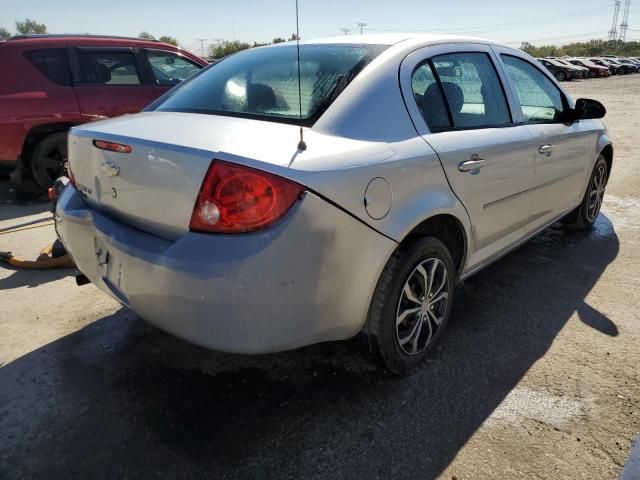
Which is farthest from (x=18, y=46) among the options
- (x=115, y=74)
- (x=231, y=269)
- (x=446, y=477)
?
(x=446, y=477)

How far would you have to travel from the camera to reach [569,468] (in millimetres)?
1999

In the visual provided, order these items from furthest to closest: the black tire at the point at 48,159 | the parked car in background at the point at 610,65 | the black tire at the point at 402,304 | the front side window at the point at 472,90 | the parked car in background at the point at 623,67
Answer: the parked car in background at the point at 623,67, the parked car in background at the point at 610,65, the black tire at the point at 48,159, the front side window at the point at 472,90, the black tire at the point at 402,304

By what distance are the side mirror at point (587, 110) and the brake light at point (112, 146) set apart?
3.25 meters

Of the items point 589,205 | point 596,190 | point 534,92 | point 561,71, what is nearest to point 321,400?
point 534,92

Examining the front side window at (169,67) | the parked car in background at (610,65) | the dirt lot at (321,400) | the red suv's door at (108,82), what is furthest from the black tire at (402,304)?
the parked car in background at (610,65)

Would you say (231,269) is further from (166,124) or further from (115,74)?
(115,74)

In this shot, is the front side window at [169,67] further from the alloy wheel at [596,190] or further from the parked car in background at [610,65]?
the parked car in background at [610,65]

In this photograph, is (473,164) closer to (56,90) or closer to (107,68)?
(56,90)

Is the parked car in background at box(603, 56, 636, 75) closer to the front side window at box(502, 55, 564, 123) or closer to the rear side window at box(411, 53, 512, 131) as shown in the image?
the front side window at box(502, 55, 564, 123)

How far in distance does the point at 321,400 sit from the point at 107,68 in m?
5.30

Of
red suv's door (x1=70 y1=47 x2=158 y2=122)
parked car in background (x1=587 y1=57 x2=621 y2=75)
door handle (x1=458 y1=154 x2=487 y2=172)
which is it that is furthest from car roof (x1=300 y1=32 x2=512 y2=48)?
parked car in background (x1=587 y1=57 x2=621 y2=75)

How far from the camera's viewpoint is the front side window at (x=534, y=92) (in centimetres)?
334

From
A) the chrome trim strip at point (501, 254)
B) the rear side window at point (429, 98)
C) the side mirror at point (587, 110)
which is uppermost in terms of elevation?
the rear side window at point (429, 98)

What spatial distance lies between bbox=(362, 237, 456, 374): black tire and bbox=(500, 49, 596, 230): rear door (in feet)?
3.90
